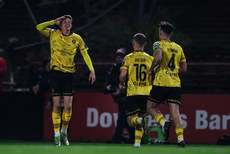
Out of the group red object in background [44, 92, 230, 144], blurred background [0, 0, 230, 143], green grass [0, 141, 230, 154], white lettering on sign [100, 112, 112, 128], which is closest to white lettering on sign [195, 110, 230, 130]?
red object in background [44, 92, 230, 144]

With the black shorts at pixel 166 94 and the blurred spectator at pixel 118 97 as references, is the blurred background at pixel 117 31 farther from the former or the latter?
the black shorts at pixel 166 94

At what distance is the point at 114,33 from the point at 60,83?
22.1ft

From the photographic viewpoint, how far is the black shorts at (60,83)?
33.0 ft

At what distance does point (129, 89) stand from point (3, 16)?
1071cm

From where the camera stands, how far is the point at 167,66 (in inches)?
363

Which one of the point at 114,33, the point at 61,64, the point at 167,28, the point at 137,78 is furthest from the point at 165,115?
the point at 114,33

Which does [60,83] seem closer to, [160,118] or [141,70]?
[141,70]

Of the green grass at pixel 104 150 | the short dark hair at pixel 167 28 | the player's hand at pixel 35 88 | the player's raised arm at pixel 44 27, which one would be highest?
the player's raised arm at pixel 44 27

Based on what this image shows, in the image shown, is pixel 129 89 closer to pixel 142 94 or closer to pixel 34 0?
Result: pixel 142 94

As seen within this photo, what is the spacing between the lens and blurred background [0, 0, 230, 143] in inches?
546

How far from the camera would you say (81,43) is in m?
10.3

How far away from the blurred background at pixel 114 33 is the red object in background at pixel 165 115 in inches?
21.7

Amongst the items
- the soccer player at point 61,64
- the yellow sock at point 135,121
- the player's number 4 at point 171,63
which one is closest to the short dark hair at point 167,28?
the player's number 4 at point 171,63

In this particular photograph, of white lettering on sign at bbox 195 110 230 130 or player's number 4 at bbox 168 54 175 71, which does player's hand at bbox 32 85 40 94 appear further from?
player's number 4 at bbox 168 54 175 71
